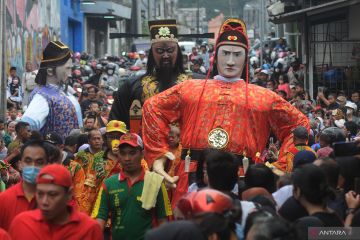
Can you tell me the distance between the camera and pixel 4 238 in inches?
274

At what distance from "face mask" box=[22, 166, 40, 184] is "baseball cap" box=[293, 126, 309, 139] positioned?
3.26 metres

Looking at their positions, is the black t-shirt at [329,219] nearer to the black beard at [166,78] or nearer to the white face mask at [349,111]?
the black beard at [166,78]

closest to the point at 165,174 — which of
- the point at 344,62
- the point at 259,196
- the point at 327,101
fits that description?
the point at 259,196

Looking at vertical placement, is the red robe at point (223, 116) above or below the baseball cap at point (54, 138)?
above

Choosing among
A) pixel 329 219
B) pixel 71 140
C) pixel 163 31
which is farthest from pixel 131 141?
pixel 71 140

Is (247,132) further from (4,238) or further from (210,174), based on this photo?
(4,238)

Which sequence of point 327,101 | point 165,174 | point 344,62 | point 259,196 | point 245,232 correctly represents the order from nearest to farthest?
point 245,232 → point 259,196 → point 165,174 → point 327,101 → point 344,62

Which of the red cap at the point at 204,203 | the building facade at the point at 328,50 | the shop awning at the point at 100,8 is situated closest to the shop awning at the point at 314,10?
the building facade at the point at 328,50

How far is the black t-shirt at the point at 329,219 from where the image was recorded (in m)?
7.26

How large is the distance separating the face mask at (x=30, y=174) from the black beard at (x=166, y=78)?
4.42 metres

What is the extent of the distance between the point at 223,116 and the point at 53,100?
10.4 ft

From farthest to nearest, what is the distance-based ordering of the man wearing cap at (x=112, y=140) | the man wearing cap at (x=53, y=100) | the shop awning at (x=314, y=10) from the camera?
the shop awning at (x=314, y=10), the man wearing cap at (x=53, y=100), the man wearing cap at (x=112, y=140)

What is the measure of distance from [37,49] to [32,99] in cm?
2525

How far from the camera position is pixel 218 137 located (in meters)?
10.5
